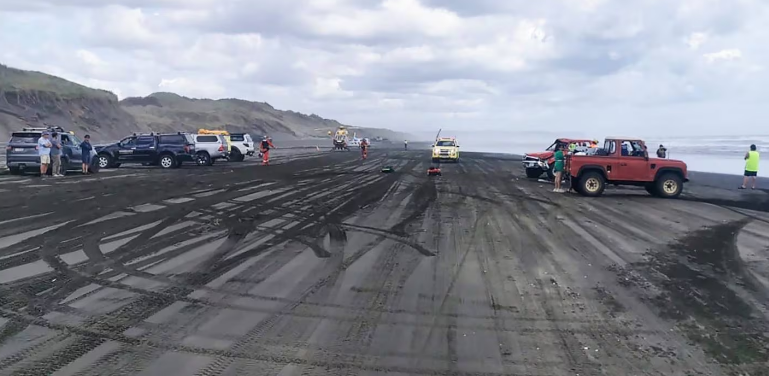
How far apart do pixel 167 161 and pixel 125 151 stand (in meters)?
2.09

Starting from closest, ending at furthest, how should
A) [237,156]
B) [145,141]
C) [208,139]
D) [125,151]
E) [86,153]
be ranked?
[86,153] < [125,151] < [145,141] < [208,139] < [237,156]

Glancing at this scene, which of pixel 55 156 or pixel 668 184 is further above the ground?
pixel 668 184

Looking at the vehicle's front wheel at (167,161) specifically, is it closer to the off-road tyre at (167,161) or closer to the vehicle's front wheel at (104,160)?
the off-road tyre at (167,161)

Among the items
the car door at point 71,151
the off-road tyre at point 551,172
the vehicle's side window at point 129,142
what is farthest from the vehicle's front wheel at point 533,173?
the vehicle's side window at point 129,142

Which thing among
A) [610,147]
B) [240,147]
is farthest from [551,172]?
[240,147]

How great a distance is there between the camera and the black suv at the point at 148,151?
33875mm

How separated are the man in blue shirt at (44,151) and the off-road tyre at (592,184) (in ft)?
62.8

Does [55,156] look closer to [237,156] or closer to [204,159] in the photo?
[204,159]

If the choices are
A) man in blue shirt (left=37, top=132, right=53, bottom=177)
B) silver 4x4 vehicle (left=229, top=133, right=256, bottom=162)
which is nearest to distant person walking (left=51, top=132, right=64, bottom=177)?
man in blue shirt (left=37, top=132, right=53, bottom=177)

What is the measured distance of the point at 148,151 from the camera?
3416cm

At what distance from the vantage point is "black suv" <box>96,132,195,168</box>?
33875 millimetres

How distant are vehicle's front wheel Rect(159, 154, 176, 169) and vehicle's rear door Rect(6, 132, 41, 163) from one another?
8658 millimetres

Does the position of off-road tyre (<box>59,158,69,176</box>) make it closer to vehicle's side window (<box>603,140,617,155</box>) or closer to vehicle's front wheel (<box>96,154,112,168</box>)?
vehicle's front wheel (<box>96,154,112,168</box>)

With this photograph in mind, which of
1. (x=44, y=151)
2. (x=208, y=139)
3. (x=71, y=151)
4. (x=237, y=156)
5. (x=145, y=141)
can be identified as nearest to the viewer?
(x=44, y=151)
